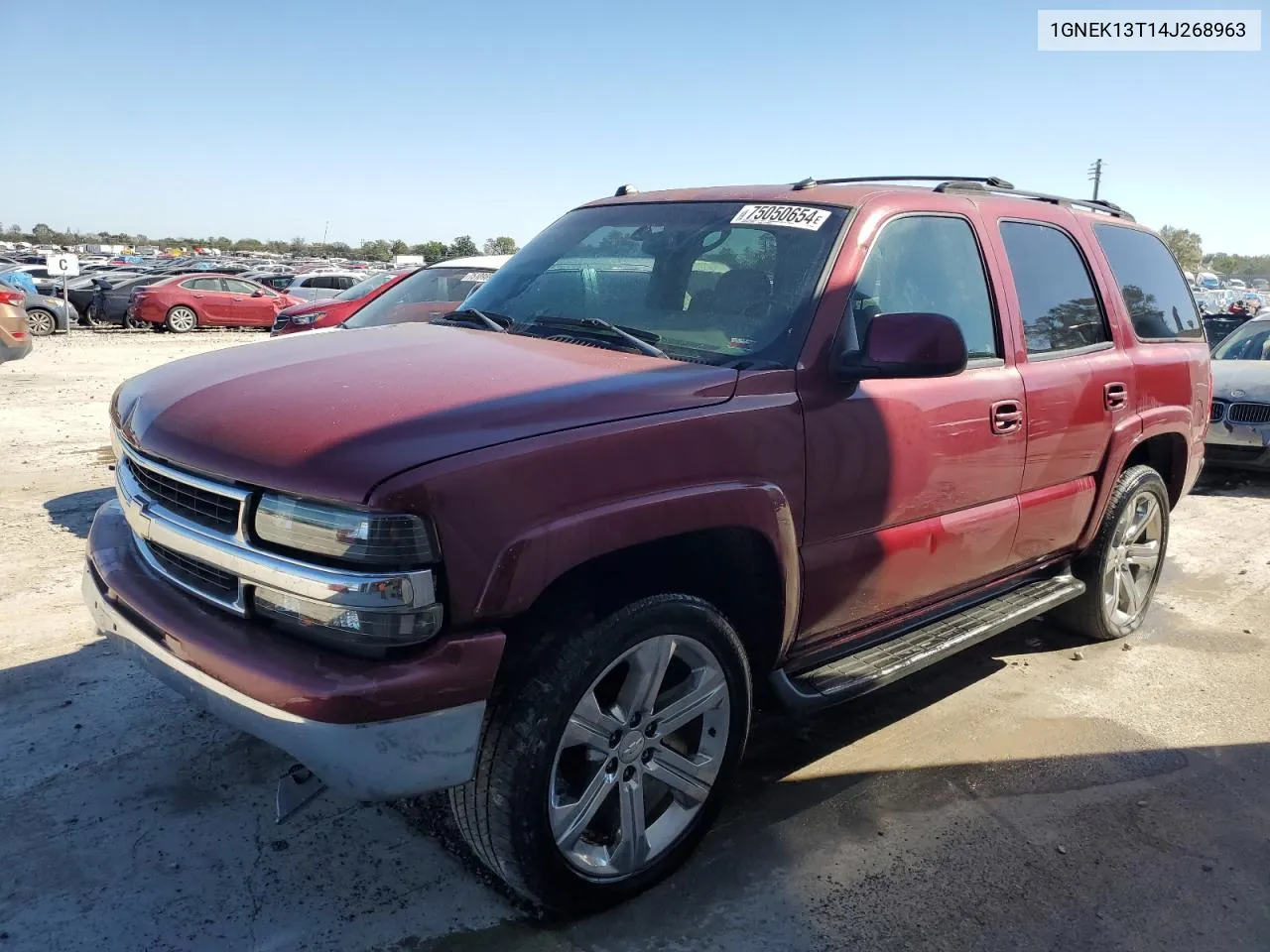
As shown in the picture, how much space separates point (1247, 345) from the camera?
32.9 feet

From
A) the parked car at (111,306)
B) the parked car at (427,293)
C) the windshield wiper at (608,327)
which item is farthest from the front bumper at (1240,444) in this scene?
the parked car at (111,306)

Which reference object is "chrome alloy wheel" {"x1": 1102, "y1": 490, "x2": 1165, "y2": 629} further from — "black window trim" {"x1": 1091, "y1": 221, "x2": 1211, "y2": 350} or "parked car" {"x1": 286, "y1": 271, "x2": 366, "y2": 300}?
"parked car" {"x1": 286, "y1": 271, "x2": 366, "y2": 300}

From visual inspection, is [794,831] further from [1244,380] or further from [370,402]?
[1244,380]

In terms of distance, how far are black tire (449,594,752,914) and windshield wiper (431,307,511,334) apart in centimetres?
139

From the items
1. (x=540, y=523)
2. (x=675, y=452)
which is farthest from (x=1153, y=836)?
(x=540, y=523)

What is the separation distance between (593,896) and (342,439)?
4.62ft

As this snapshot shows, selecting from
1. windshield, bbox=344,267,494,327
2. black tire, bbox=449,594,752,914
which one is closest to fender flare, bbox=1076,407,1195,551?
black tire, bbox=449,594,752,914

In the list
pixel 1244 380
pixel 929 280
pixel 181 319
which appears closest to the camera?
pixel 929 280

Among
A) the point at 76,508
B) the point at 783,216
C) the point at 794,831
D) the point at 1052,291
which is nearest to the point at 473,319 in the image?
the point at 783,216

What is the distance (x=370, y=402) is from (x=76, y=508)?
4918 millimetres

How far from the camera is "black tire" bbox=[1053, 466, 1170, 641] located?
178 inches

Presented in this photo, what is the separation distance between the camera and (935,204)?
11.8ft

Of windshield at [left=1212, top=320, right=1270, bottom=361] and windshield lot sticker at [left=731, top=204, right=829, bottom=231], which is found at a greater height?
windshield lot sticker at [left=731, top=204, right=829, bottom=231]

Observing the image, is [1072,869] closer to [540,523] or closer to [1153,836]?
[1153,836]
